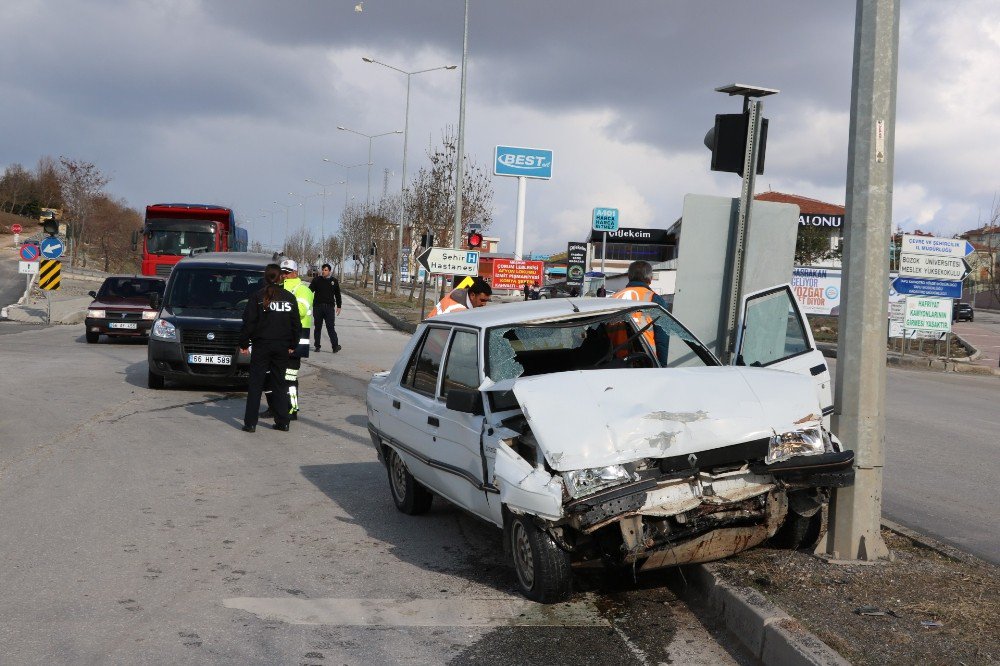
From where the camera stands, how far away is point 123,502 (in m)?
7.39

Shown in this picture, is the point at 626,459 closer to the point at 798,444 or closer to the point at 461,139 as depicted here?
the point at 798,444

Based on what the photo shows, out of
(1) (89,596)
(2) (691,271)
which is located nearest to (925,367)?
(2) (691,271)

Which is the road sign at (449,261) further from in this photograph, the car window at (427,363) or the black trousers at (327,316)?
the car window at (427,363)

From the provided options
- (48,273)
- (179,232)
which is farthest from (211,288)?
(179,232)

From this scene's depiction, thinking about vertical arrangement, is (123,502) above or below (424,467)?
below

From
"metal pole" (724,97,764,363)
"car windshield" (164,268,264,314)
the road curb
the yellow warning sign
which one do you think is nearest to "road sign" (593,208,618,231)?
the yellow warning sign

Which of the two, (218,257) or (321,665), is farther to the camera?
(218,257)

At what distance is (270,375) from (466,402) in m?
6.05

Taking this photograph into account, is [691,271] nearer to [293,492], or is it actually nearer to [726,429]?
[726,429]

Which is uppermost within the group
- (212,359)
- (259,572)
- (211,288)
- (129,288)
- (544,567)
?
(211,288)

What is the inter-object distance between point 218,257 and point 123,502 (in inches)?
360

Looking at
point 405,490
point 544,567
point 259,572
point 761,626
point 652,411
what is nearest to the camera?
point 761,626

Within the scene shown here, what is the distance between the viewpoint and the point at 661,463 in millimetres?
4949

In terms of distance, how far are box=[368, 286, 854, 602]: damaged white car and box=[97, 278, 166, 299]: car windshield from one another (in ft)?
59.7
